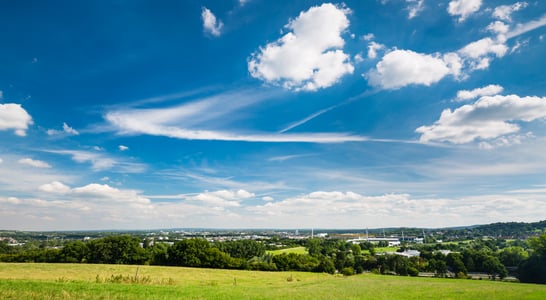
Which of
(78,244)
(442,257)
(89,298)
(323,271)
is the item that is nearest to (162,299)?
(89,298)

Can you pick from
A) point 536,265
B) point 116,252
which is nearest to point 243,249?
point 116,252

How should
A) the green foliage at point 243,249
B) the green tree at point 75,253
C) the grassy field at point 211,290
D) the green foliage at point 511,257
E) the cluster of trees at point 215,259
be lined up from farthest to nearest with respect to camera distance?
the green foliage at point 243,249
the green foliage at point 511,257
the green tree at point 75,253
the cluster of trees at point 215,259
the grassy field at point 211,290

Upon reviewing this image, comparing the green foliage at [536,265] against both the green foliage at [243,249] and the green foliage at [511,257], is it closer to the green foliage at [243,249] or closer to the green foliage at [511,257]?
the green foliage at [511,257]

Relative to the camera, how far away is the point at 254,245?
113500mm

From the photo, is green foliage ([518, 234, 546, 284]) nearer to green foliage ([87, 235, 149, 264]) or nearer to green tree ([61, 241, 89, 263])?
green foliage ([87, 235, 149, 264])

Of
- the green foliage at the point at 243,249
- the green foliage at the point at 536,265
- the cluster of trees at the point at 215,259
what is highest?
the green foliage at the point at 536,265

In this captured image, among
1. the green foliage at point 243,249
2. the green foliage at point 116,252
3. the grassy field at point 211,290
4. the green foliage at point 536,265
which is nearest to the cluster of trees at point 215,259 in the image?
the green foliage at point 116,252

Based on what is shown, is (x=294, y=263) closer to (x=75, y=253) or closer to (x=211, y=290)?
(x=75, y=253)

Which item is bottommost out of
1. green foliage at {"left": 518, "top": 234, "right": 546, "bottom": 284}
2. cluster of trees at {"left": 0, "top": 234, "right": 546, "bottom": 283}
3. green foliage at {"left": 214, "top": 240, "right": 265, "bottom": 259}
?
green foliage at {"left": 214, "top": 240, "right": 265, "bottom": 259}

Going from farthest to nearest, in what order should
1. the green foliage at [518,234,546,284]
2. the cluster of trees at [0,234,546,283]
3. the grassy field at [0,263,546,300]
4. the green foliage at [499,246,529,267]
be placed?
the green foliage at [499,246,529,267] < the cluster of trees at [0,234,546,283] < the green foliage at [518,234,546,284] < the grassy field at [0,263,546,300]

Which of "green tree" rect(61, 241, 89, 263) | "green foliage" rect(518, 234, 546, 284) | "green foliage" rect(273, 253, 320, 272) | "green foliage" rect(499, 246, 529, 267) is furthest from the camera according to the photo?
"green foliage" rect(273, 253, 320, 272)

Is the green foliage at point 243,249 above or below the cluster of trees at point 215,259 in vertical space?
below

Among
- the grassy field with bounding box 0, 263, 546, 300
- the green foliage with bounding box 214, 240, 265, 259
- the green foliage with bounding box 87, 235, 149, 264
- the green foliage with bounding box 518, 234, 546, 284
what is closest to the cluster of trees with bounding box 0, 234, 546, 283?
the green foliage with bounding box 87, 235, 149, 264

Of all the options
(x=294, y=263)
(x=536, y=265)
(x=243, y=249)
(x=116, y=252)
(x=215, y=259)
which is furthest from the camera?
(x=243, y=249)
